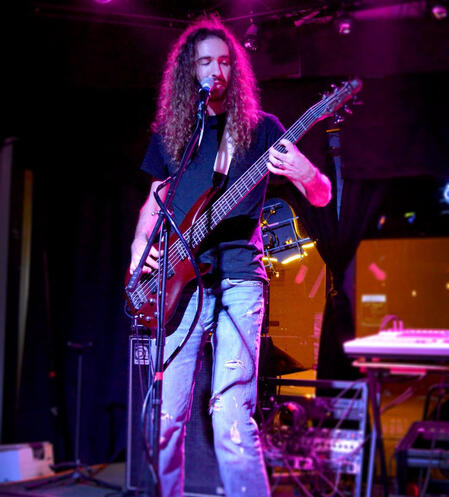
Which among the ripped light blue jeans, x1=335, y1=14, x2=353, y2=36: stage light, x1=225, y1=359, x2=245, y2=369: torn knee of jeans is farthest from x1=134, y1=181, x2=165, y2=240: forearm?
x1=335, y1=14, x2=353, y2=36: stage light

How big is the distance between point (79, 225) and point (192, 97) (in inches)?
103

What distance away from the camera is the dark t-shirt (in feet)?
6.83

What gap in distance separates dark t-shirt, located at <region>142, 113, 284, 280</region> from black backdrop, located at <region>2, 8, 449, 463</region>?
2.08 m

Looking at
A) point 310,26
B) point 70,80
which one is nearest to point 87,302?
point 70,80

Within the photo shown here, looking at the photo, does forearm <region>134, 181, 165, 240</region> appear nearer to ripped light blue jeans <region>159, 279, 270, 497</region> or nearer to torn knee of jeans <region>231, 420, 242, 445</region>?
ripped light blue jeans <region>159, 279, 270, 497</region>

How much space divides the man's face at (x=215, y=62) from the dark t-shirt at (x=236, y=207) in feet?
0.40

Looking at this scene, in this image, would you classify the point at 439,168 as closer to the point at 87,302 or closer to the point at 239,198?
the point at 239,198

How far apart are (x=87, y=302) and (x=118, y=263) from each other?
0.41 m

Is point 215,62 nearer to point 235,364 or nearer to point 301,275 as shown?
point 301,275

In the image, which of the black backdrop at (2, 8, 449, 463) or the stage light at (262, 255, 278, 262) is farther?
the black backdrop at (2, 8, 449, 463)

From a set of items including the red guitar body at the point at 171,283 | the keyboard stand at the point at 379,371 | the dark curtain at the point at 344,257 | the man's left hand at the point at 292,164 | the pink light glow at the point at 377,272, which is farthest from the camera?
the pink light glow at the point at 377,272

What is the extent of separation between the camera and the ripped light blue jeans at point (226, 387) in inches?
78.0

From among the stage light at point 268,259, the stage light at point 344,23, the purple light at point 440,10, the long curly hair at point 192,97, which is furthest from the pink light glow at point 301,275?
the purple light at point 440,10

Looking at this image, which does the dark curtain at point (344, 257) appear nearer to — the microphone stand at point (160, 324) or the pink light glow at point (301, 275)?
the pink light glow at point (301, 275)
